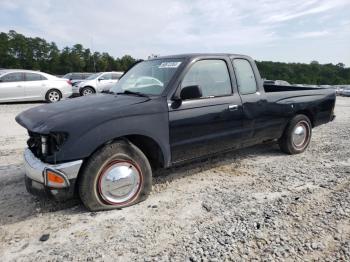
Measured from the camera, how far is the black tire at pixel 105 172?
3236mm

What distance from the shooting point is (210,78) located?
427cm

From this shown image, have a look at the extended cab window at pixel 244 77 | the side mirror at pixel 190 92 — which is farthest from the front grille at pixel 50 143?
the extended cab window at pixel 244 77

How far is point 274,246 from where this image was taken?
277 cm

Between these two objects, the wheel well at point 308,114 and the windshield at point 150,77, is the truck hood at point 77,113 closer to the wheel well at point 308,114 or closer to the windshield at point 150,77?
the windshield at point 150,77

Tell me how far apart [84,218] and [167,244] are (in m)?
1.01

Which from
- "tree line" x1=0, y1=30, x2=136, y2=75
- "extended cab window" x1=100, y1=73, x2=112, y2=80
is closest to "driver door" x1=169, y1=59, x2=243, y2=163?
"extended cab window" x1=100, y1=73, x2=112, y2=80

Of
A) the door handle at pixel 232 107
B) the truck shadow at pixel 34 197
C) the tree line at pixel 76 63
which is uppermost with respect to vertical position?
the tree line at pixel 76 63

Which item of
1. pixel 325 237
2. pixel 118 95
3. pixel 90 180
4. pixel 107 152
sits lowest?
pixel 325 237

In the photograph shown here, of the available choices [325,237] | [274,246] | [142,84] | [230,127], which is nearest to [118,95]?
[142,84]

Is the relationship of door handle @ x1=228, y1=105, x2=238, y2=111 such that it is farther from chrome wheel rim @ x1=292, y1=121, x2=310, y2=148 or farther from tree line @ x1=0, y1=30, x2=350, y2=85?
tree line @ x1=0, y1=30, x2=350, y2=85

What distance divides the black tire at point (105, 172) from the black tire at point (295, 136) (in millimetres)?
2952

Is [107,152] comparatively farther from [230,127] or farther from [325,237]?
[325,237]

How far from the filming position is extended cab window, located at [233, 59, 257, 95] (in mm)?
4582

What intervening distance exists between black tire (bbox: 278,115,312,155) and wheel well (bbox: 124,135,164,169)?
270 centimetres
